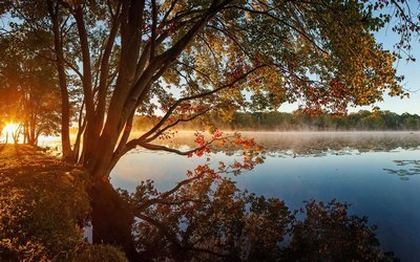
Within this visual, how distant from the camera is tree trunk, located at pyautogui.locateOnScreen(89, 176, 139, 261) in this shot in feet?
35.1

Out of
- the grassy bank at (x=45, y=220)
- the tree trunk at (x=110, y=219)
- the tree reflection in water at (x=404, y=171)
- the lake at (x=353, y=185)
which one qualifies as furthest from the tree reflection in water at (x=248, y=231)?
the tree reflection in water at (x=404, y=171)

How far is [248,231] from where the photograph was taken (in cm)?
1300

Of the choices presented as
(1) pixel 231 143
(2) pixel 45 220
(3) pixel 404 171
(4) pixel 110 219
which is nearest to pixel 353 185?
(3) pixel 404 171

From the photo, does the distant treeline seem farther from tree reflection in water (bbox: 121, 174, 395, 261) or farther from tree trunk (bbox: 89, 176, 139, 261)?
tree trunk (bbox: 89, 176, 139, 261)

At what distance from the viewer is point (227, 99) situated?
65.2 ft

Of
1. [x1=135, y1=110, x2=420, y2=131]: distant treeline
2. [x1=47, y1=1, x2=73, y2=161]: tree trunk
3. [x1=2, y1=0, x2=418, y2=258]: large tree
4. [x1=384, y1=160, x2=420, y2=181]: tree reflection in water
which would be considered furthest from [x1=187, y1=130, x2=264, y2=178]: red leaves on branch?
[x1=135, y1=110, x2=420, y2=131]: distant treeline

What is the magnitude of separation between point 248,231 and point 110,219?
491 cm

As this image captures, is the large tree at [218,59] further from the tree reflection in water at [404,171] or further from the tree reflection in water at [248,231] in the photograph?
the tree reflection in water at [404,171]

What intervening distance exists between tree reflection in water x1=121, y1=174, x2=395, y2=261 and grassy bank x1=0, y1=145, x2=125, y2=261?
112 inches

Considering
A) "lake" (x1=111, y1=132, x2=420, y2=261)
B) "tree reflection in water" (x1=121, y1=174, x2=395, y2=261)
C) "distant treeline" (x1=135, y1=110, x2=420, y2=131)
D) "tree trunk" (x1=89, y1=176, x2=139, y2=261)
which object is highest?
"distant treeline" (x1=135, y1=110, x2=420, y2=131)

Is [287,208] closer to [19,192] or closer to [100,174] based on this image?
[100,174]

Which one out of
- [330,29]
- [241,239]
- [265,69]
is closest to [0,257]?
[241,239]

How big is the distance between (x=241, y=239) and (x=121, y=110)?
6485mm

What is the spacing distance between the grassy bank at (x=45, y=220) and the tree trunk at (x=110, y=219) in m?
0.68
